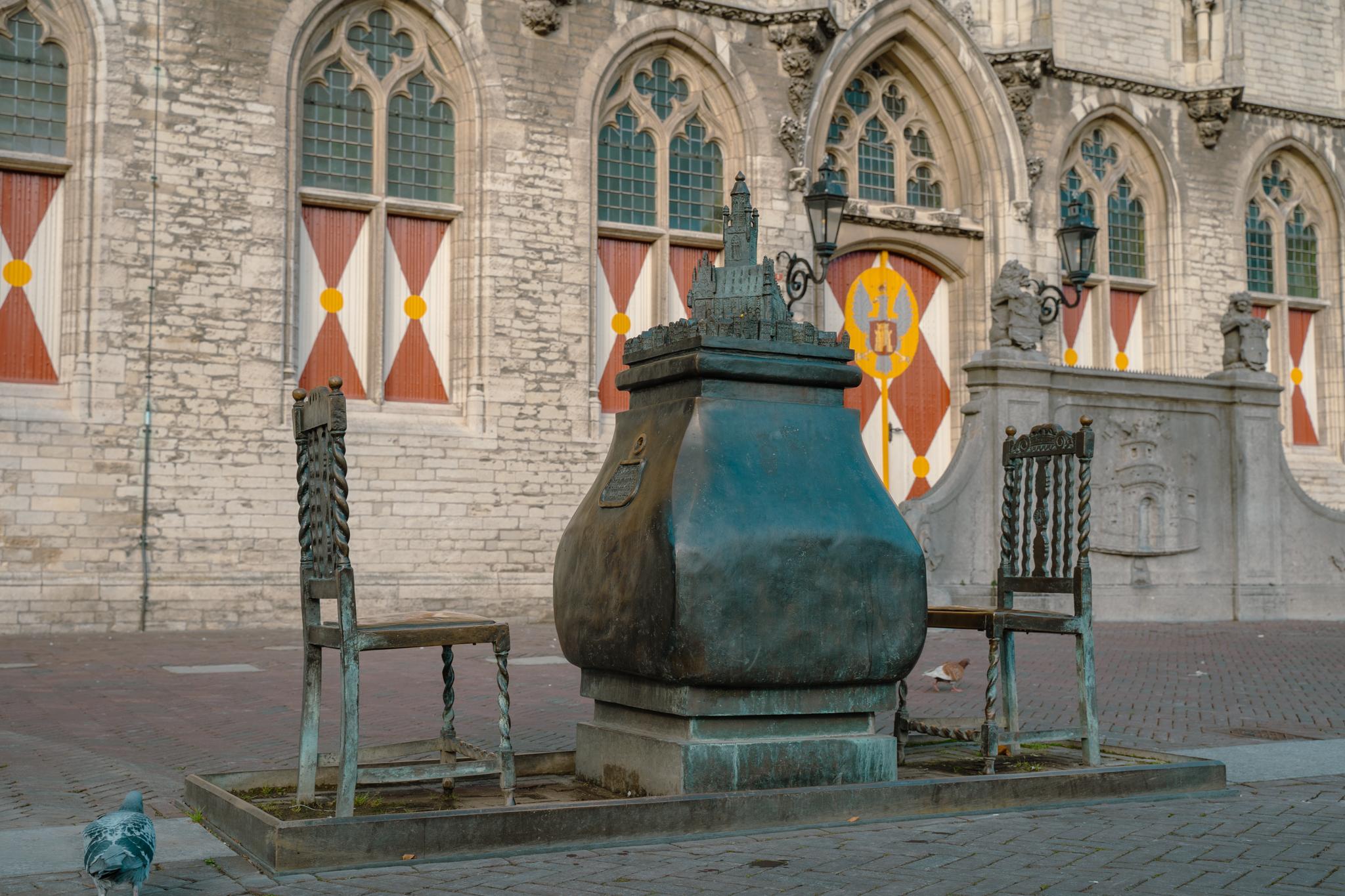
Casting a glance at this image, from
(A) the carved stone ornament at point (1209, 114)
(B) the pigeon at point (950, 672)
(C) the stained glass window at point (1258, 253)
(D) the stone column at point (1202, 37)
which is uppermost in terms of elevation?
(D) the stone column at point (1202, 37)

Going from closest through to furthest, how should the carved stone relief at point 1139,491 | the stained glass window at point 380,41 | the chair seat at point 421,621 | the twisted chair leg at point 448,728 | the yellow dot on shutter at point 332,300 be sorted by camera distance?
1. the chair seat at point 421,621
2. the twisted chair leg at point 448,728
3. the carved stone relief at point 1139,491
4. the yellow dot on shutter at point 332,300
5. the stained glass window at point 380,41

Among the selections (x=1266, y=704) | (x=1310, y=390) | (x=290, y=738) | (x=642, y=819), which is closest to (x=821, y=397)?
(x=642, y=819)

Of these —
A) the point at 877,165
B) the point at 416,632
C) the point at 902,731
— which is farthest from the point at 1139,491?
the point at 416,632

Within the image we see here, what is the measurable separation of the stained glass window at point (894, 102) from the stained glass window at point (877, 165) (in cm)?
27

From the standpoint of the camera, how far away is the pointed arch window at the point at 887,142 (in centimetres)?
1844

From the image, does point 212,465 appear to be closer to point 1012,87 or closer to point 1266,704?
point 1266,704

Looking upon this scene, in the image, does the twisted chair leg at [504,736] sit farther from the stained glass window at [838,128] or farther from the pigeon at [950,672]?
the stained glass window at [838,128]

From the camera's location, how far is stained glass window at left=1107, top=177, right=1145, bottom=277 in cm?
2038

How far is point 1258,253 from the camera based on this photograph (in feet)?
70.4

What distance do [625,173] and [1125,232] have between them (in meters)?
7.94

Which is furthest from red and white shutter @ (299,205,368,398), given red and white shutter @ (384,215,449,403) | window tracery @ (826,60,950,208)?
window tracery @ (826,60,950,208)

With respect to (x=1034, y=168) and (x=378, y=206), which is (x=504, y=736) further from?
(x=1034, y=168)

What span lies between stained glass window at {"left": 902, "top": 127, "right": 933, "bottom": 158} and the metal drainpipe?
374 inches

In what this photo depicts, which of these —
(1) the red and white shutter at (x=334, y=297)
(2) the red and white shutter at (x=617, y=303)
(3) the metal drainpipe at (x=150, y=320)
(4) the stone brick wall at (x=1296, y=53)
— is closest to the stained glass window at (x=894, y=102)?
(2) the red and white shutter at (x=617, y=303)
